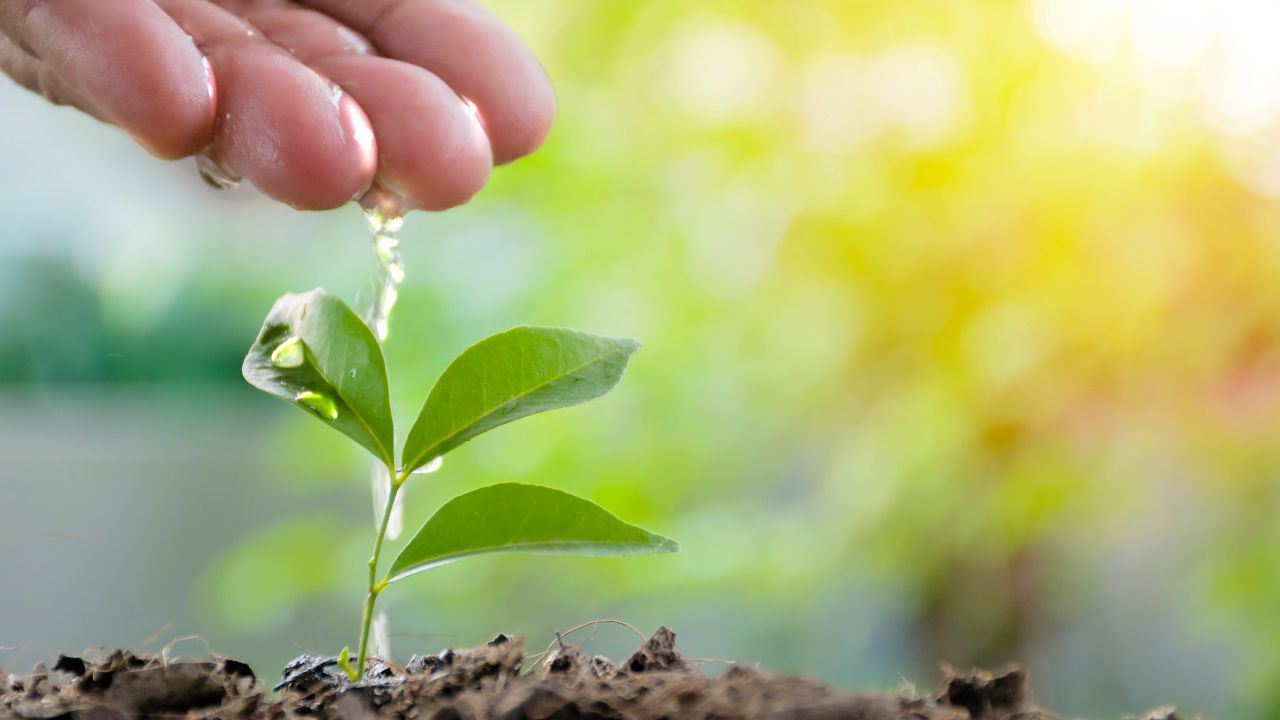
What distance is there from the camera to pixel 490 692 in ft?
1.13

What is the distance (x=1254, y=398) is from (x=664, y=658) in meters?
0.98

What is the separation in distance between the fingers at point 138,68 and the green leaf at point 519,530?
24cm

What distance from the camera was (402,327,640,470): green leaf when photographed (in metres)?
0.39

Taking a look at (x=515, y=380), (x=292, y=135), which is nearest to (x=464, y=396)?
(x=515, y=380)

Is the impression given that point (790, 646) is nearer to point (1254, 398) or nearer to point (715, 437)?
point (715, 437)

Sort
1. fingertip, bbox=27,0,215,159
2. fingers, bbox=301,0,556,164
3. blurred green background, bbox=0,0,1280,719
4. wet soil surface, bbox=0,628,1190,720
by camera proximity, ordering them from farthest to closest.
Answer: blurred green background, bbox=0,0,1280,719 < fingers, bbox=301,0,556,164 < fingertip, bbox=27,0,215,159 < wet soil surface, bbox=0,628,1190,720

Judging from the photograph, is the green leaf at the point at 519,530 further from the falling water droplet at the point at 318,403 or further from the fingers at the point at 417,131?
the fingers at the point at 417,131

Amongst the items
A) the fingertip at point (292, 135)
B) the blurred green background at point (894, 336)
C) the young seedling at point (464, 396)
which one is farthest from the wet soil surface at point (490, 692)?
the blurred green background at point (894, 336)

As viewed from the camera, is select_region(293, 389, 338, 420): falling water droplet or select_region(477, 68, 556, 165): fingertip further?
select_region(477, 68, 556, 165): fingertip

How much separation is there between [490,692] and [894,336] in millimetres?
1030

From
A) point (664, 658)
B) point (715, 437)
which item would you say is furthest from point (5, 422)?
point (664, 658)

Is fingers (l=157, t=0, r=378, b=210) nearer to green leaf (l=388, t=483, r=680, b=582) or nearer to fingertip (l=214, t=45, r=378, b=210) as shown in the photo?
fingertip (l=214, t=45, r=378, b=210)

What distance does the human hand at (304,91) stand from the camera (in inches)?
19.8

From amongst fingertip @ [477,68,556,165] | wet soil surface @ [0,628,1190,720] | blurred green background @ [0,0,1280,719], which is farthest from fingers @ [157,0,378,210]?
blurred green background @ [0,0,1280,719]
